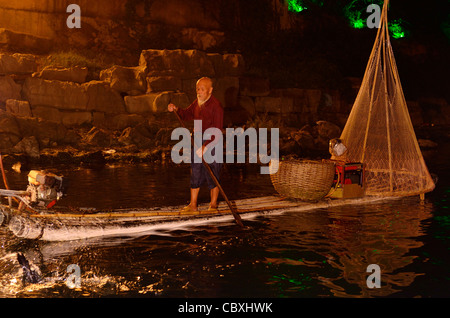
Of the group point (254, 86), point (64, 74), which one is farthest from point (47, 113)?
point (254, 86)

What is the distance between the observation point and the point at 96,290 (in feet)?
16.2

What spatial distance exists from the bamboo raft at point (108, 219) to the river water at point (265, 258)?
0.43ft

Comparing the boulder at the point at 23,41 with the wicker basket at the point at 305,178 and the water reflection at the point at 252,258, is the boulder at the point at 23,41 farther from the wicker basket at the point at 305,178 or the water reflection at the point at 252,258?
the wicker basket at the point at 305,178

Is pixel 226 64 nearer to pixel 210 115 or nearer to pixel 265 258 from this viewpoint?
pixel 210 115

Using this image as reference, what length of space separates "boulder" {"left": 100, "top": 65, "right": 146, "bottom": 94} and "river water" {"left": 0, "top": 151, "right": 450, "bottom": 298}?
33.2ft

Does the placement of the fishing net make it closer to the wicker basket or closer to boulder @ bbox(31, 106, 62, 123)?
the wicker basket

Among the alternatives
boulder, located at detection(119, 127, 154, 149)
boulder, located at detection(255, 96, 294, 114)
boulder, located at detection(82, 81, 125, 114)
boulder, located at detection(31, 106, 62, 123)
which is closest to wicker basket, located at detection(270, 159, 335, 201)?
boulder, located at detection(119, 127, 154, 149)

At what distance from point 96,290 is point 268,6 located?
2400 centimetres

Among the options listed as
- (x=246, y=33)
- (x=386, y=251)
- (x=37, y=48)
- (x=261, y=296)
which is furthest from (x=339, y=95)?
(x=261, y=296)

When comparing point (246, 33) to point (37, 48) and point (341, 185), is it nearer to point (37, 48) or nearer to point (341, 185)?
point (37, 48)

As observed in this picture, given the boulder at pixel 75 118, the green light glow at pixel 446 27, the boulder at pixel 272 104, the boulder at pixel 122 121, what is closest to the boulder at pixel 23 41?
the boulder at pixel 75 118

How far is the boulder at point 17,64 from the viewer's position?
17719 mm

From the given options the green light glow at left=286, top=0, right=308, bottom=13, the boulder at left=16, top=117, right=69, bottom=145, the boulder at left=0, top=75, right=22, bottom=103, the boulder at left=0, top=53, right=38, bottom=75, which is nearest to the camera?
the boulder at left=16, top=117, right=69, bottom=145

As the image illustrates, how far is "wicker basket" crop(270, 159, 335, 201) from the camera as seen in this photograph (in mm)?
8492
